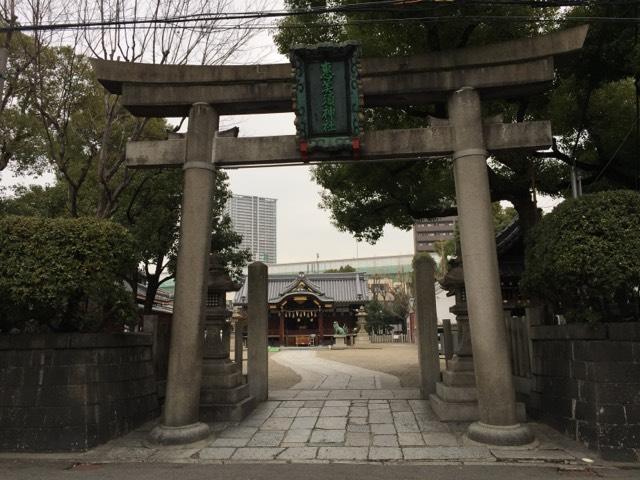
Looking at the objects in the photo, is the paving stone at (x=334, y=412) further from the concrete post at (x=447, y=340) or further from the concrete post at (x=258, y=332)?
the concrete post at (x=447, y=340)

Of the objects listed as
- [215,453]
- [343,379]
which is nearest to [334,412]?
[215,453]

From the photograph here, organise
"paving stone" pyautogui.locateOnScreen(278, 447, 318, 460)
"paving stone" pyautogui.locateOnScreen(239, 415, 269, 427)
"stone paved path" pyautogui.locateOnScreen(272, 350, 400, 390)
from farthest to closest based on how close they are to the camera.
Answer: "stone paved path" pyautogui.locateOnScreen(272, 350, 400, 390)
"paving stone" pyautogui.locateOnScreen(239, 415, 269, 427)
"paving stone" pyautogui.locateOnScreen(278, 447, 318, 460)

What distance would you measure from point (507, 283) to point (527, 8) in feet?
37.0

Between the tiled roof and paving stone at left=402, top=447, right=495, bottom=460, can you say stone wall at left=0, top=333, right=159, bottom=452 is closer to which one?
paving stone at left=402, top=447, right=495, bottom=460

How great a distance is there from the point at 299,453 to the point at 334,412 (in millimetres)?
2424

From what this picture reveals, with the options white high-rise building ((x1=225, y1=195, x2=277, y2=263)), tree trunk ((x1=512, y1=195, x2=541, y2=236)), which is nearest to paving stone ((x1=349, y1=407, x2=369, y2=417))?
tree trunk ((x1=512, y1=195, x2=541, y2=236))

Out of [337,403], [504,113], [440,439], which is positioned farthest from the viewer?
[504,113]

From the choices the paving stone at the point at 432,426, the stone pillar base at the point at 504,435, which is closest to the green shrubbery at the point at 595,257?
the stone pillar base at the point at 504,435

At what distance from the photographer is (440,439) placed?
6441 millimetres

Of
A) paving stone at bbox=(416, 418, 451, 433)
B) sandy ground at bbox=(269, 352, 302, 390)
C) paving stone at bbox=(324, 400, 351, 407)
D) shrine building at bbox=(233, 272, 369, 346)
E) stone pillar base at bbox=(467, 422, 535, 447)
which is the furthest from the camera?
shrine building at bbox=(233, 272, 369, 346)

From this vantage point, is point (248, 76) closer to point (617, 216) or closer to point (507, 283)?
point (617, 216)

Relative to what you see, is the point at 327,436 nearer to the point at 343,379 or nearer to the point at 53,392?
the point at 53,392

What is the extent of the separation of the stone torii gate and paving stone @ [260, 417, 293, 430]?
46.6 inches

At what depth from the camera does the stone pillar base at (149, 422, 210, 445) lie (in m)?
6.32
